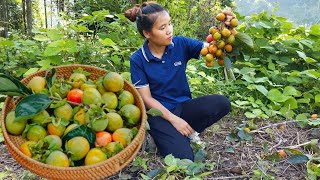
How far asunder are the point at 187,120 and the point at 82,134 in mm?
959

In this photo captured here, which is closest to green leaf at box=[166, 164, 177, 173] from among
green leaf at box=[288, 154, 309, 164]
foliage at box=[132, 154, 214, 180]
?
foliage at box=[132, 154, 214, 180]

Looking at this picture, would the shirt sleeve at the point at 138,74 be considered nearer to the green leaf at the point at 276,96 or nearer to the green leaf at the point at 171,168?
the green leaf at the point at 171,168

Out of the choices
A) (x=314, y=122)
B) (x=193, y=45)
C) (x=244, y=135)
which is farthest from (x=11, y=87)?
(x=314, y=122)

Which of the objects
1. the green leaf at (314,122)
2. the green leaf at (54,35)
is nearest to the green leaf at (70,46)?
the green leaf at (54,35)

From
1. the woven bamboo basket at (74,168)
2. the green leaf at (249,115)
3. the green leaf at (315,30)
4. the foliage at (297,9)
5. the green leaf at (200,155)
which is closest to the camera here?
the woven bamboo basket at (74,168)

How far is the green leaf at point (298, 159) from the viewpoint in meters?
1.91

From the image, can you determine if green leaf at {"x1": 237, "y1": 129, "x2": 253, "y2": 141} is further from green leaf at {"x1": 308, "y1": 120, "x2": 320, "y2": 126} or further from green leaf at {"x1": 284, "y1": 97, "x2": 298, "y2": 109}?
green leaf at {"x1": 284, "y1": 97, "x2": 298, "y2": 109}

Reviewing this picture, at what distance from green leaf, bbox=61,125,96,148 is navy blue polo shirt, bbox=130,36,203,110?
Result: 0.68 metres

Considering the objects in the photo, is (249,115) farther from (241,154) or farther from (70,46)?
(70,46)

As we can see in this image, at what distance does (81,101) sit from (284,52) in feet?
7.32

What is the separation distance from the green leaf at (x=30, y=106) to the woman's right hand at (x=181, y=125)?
2.76 ft

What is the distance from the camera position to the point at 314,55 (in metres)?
3.16

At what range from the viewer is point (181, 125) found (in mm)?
2051

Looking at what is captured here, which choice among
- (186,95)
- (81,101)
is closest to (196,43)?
(186,95)
